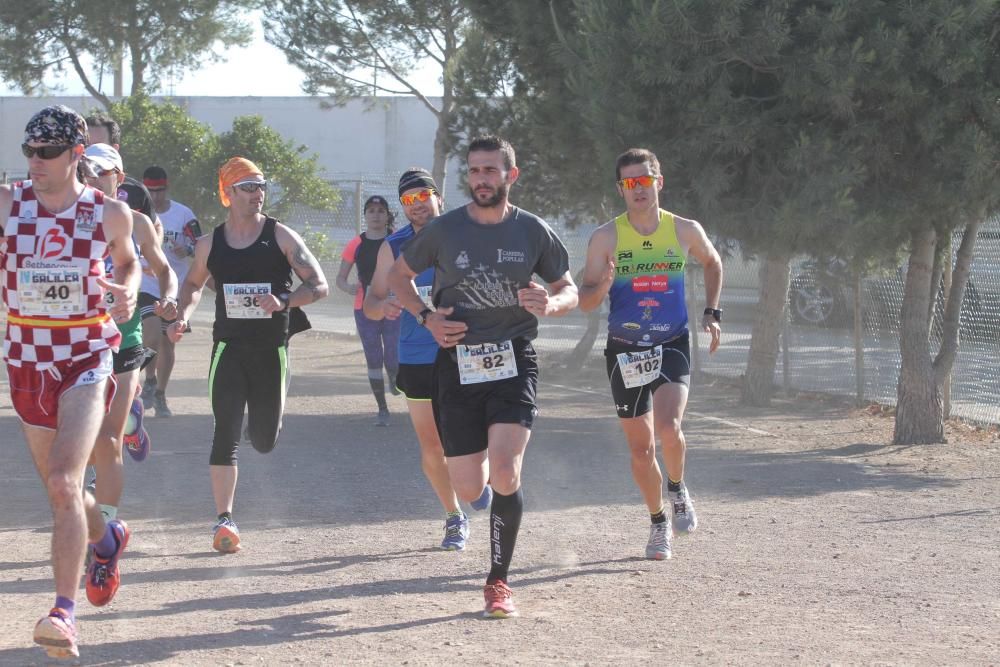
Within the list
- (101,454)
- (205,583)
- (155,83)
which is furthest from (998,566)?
(155,83)

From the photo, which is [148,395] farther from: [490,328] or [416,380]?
[490,328]

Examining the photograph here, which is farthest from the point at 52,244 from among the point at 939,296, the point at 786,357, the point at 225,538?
the point at 786,357

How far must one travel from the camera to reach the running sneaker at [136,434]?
7.70 m

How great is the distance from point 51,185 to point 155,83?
27.1 metres

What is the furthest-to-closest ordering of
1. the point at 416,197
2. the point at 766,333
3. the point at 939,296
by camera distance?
1. the point at 766,333
2. the point at 939,296
3. the point at 416,197

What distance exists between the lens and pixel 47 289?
201 inches

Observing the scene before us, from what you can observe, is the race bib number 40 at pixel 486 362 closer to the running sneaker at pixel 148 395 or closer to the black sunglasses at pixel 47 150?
the black sunglasses at pixel 47 150

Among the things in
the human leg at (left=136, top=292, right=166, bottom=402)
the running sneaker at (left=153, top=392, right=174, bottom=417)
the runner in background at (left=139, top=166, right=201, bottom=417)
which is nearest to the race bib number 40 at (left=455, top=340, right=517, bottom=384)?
the human leg at (left=136, top=292, right=166, bottom=402)

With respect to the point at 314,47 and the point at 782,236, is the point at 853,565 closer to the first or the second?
the point at 782,236

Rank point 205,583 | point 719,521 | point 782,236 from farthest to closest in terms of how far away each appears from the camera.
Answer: point 782,236 → point 719,521 → point 205,583

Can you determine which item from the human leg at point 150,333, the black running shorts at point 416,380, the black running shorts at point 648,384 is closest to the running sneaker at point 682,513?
the black running shorts at point 648,384

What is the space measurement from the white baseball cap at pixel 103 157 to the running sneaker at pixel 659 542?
3.29m

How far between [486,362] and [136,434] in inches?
119

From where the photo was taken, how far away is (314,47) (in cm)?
2136
